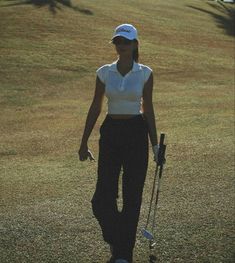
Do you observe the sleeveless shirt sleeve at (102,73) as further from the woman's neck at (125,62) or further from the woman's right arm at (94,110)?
the woman's neck at (125,62)

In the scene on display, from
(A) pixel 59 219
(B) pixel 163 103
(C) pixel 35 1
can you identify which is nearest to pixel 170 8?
(C) pixel 35 1

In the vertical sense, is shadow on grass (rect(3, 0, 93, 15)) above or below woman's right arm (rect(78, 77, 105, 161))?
below

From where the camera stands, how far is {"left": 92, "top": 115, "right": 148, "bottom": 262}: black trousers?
6.37 meters

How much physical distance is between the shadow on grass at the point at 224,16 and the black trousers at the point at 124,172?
150ft

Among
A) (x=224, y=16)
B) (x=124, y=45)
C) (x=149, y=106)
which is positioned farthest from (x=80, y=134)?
(x=224, y=16)

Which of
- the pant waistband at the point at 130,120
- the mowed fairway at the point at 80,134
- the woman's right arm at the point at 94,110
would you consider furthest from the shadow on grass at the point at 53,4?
the pant waistband at the point at 130,120

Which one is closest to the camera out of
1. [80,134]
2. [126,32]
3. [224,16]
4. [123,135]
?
[126,32]

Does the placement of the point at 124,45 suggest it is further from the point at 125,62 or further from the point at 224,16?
the point at 224,16

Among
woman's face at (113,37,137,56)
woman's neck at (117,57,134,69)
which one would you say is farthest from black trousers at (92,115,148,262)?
woman's face at (113,37,137,56)

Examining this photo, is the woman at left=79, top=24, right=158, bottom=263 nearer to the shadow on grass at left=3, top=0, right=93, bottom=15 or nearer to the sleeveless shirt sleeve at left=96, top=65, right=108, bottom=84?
the sleeveless shirt sleeve at left=96, top=65, right=108, bottom=84

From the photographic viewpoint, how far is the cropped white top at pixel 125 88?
629 centimetres

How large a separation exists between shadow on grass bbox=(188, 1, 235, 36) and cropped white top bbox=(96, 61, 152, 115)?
45546mm

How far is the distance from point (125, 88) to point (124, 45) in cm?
46

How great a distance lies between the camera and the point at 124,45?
6246mm
